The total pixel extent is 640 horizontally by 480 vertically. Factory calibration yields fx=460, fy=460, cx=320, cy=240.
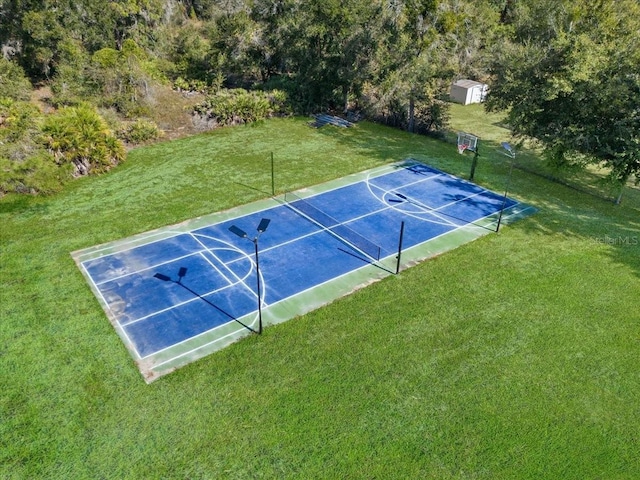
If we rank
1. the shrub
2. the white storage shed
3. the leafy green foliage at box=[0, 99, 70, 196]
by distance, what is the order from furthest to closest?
the white storage shed, the shrub, the leafy green foliage at box=[0, 99, 70, 196]

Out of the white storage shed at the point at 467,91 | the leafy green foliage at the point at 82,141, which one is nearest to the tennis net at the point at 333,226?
the leafy green foliage at the point at 82,141

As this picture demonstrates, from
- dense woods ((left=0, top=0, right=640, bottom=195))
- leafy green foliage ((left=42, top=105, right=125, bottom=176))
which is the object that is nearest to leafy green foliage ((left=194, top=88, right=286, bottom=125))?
dense woods ((left=0, top=0, right=640, bottom=195))

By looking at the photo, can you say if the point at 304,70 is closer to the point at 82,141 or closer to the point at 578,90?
the point at 82,141

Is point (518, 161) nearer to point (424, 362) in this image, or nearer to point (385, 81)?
point (385, 81)

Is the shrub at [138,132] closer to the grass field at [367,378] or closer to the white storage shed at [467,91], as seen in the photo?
the grass field at [367,378]

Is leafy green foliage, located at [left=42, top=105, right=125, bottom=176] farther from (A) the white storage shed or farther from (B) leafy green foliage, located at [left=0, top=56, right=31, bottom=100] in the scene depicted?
(A) the white storage shed

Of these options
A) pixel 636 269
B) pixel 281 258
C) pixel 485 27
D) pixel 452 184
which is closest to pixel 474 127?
pixel 452 184

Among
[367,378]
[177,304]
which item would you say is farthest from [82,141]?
[367,378]
